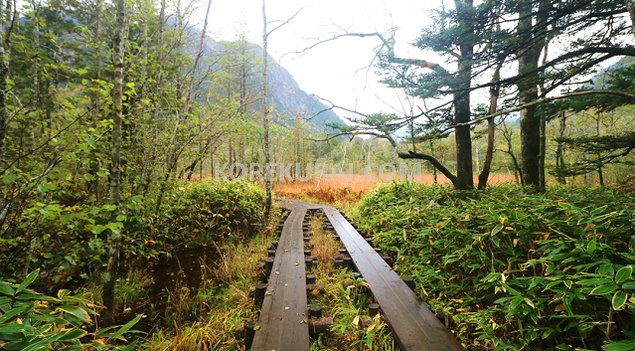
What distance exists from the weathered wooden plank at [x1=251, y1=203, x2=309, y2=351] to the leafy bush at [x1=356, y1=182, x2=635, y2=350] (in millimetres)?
1350

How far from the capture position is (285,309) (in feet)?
8.11

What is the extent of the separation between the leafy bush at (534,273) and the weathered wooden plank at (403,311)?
23 centimetres

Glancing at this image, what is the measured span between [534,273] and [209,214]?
208 inches

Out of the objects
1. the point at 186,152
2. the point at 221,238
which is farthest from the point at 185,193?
the point at 221,238

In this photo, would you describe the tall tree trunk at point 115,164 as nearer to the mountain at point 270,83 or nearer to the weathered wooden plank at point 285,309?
the weathered wooden plank at point 285,309

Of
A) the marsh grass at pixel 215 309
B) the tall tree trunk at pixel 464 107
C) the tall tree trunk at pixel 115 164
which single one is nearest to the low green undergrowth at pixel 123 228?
the tall tree trunk at pixel 115 164

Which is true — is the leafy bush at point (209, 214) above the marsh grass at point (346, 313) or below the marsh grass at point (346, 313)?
above

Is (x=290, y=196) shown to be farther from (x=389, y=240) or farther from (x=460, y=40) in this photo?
(x=460, y=40)

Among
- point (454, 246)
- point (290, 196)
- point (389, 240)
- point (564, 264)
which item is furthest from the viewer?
point (290, 196)

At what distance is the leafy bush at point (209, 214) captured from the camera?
4.75m

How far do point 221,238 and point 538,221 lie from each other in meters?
5.09

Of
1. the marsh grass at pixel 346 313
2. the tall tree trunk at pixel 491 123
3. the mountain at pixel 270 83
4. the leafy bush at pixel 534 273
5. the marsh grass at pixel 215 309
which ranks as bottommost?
the marsh grass at pixel 215 309

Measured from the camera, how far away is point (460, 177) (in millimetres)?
5781

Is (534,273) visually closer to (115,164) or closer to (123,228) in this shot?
(115,164)
